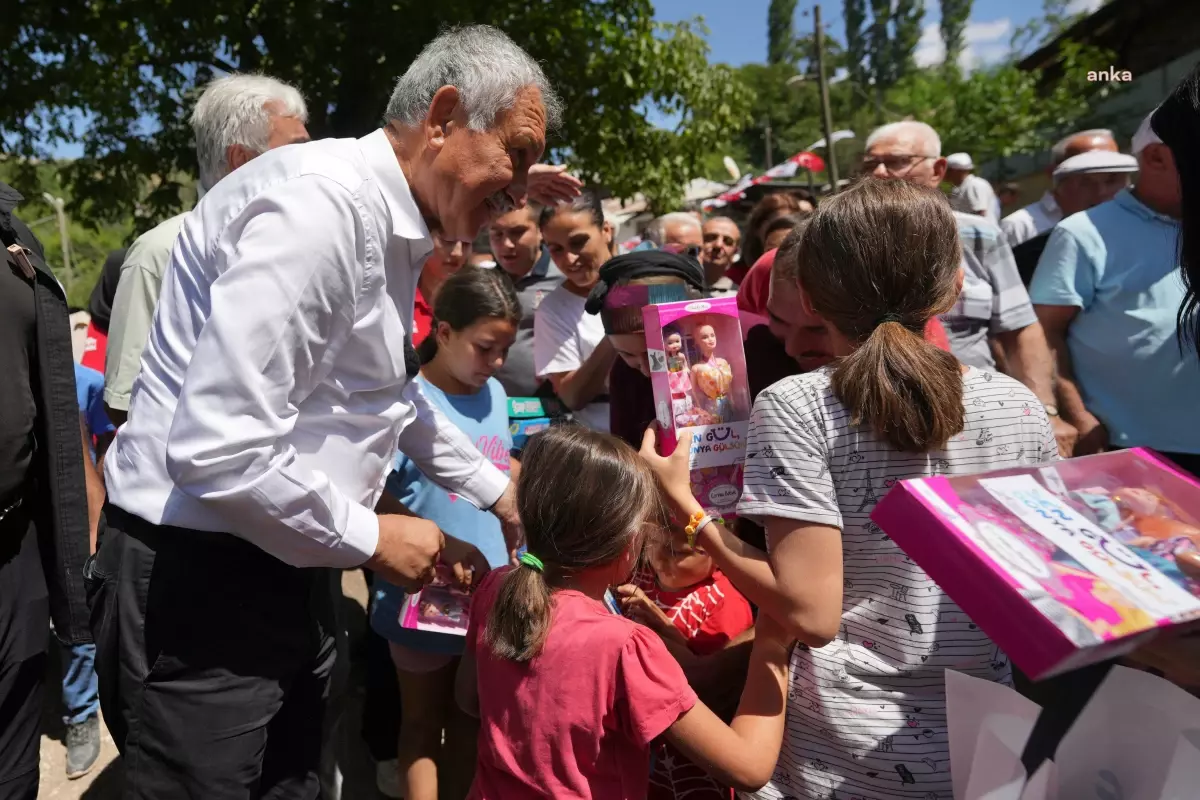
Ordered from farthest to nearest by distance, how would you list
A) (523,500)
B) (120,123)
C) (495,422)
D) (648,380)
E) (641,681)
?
(120,123)
(495,422)
(648,380)
(523,500)
(641,681)

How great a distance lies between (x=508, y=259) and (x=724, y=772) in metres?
3.01

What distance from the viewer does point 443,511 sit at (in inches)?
98.6

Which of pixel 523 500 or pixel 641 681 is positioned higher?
pixel 523 500

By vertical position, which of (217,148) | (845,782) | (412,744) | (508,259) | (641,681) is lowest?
(412,744)

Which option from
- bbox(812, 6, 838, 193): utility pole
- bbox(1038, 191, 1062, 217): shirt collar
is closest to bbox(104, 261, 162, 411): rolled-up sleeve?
bbox(1038, 191, 1062, 217): shirt collar

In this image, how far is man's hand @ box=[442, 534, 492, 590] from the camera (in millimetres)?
2023

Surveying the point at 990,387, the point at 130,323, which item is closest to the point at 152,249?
the point at 130,323

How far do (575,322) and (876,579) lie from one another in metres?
2.12

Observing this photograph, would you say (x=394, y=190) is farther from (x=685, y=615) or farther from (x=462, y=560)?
(x=685, y=615)

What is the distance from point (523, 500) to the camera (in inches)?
65.2

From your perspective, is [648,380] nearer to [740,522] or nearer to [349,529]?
[740,522]

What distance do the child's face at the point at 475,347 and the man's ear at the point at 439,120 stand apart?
1.03m

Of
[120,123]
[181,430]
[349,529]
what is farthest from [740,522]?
[120,123]

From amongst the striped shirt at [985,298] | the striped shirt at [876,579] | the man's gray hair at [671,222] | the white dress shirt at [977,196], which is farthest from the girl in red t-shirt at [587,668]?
the white dress shirt at [977,196]
